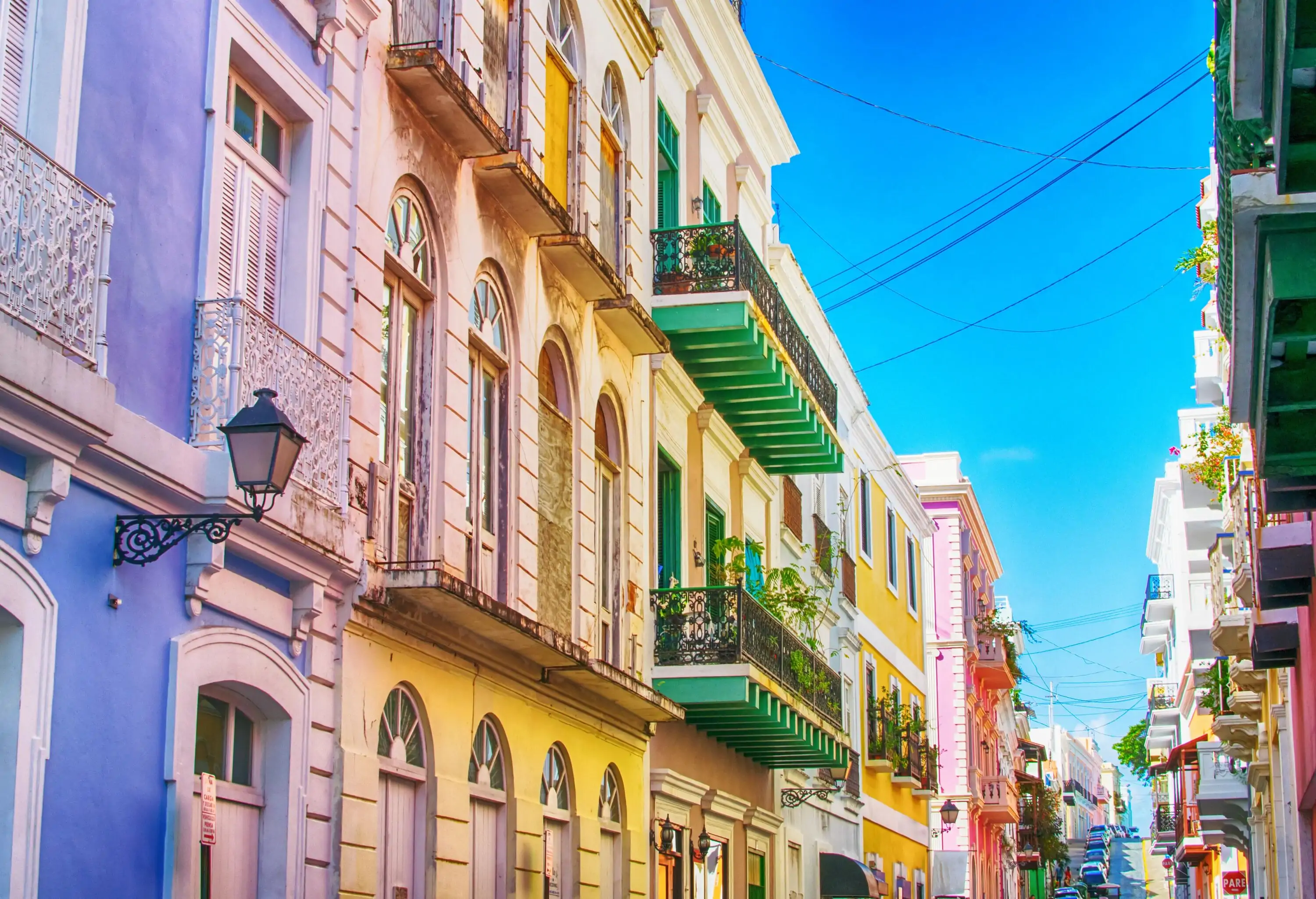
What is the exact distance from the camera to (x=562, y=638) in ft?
40.5

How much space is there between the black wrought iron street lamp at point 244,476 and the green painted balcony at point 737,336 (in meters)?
9.49

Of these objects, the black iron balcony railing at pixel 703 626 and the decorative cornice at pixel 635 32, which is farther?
the black iron balcony railing at pixel 703 626

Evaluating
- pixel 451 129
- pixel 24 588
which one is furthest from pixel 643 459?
pixel 24 588

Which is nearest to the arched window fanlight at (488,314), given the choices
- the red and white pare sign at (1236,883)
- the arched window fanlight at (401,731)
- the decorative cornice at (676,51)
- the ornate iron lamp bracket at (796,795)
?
the arched window fanlight at (401,731)

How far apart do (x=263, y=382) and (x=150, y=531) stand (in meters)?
1.19

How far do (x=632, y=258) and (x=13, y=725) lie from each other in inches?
406

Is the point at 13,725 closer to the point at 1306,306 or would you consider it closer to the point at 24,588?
the point at 24,588

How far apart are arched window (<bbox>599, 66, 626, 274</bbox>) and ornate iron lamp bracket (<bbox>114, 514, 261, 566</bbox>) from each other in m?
8.33

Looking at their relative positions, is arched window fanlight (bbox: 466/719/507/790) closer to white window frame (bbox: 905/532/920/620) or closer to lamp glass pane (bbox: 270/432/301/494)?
lamp glass pane (bbox: 270/432/301/494)

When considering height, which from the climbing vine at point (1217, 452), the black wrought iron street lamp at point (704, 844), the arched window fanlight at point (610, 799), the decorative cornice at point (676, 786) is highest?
the climbing vine at point (1217, 452)

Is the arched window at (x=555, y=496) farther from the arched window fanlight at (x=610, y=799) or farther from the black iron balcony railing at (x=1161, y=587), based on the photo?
the black iron balcony railing at (x=1161, y=587)

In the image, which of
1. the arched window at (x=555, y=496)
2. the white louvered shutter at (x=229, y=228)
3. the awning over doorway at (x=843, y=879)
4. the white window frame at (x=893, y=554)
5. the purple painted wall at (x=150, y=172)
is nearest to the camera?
the purple painted wall at (x=150, y=172)

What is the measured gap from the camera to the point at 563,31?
587 inches

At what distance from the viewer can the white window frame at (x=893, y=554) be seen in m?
31.4
